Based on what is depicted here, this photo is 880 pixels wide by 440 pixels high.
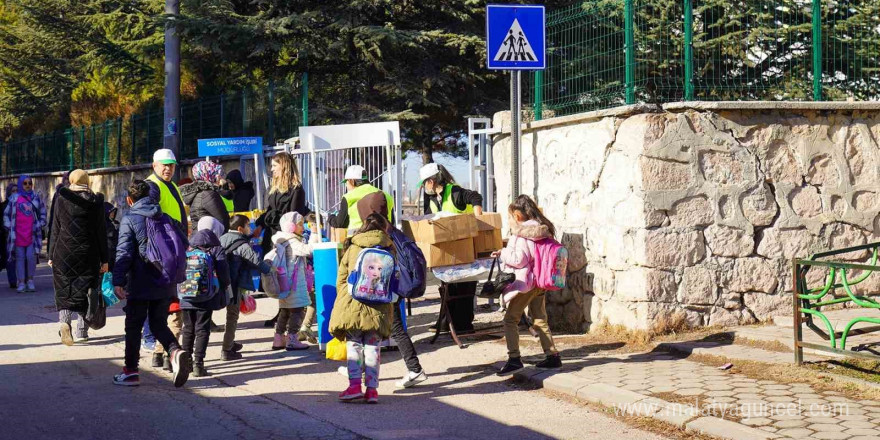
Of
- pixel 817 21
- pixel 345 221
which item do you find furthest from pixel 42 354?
pixel 817 21

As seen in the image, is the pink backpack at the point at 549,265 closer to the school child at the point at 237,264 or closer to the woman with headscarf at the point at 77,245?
the school child at the point at 237,264

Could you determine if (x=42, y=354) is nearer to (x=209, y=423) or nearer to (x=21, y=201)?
(x=209, y=423)

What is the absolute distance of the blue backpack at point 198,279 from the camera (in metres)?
8.48

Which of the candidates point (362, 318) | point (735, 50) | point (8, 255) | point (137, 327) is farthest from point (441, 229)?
point (8, 255)

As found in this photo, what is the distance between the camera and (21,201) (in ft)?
55.3

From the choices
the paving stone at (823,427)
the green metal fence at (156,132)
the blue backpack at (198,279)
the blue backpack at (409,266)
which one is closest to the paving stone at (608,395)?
the paving stone at (823,427)

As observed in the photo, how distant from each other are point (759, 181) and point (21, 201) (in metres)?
12.2

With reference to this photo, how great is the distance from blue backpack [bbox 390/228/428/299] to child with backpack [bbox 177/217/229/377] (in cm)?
159

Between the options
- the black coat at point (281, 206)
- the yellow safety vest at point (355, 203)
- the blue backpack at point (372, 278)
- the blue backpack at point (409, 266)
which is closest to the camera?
the blue backpack at point (372, 278)

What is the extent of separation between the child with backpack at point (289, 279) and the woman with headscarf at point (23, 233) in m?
8.05

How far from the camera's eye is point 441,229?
9.79 meters

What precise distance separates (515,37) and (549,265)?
2.35 m

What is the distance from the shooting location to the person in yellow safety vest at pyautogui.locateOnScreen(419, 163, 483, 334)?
1034cm

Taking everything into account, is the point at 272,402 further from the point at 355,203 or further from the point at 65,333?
the point at 65,333
